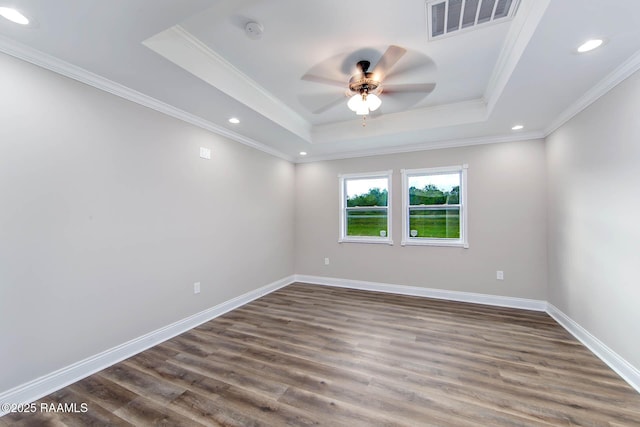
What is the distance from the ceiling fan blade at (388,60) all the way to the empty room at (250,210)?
0.02 metres

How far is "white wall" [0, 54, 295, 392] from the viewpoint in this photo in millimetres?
1914

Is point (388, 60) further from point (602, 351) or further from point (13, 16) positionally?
point (602, 351)

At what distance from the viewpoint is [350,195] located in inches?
199

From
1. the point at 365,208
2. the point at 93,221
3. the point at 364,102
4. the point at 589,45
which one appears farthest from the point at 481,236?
the point at 93,221

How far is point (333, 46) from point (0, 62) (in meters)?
2.46

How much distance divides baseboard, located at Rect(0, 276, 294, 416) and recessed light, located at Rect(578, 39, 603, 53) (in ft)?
14.6

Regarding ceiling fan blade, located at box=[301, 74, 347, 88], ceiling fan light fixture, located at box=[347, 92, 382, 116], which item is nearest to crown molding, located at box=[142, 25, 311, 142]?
ceiling fan blade, located at box=[301, 74, 347, 88]

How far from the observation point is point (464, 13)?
1915mm

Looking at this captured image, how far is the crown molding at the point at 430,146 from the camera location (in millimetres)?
3812

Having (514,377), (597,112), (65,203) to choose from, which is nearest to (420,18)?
(597,112)

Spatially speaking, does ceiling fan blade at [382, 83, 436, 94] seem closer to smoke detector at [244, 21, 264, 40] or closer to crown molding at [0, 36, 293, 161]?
smoke detector at [244, 21, 264, 40]

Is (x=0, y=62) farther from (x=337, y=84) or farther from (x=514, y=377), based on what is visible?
(x=514, y=377)

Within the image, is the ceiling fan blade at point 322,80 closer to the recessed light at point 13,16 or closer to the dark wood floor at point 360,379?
the recessed light at point 13,16

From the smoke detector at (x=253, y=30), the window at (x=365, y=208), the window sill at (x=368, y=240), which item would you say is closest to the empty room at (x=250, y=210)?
the smoke detector at (x=253, y=30)
